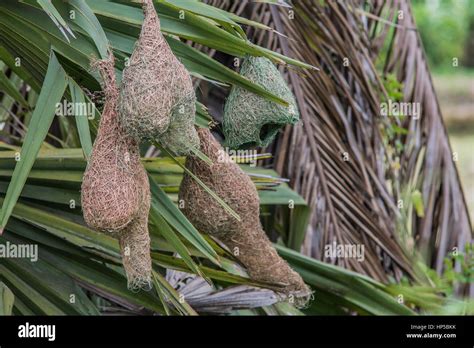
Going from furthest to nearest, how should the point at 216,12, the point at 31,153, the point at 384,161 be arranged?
the point at 384,161, the point at 216,12, the point at 31,153

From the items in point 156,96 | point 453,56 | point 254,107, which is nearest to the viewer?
point 156,96

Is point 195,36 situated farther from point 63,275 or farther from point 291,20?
point 291,20

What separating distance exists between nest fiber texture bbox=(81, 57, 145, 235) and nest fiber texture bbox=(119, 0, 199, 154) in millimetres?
41

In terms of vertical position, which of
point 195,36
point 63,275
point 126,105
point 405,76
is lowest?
point 63,275

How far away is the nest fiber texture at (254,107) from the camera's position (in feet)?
6.11

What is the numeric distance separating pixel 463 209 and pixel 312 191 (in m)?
1.01

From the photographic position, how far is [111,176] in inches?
63.2

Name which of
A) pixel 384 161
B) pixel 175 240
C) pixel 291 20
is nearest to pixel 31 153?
pixel 175 240

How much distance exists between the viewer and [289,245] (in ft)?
11.1
